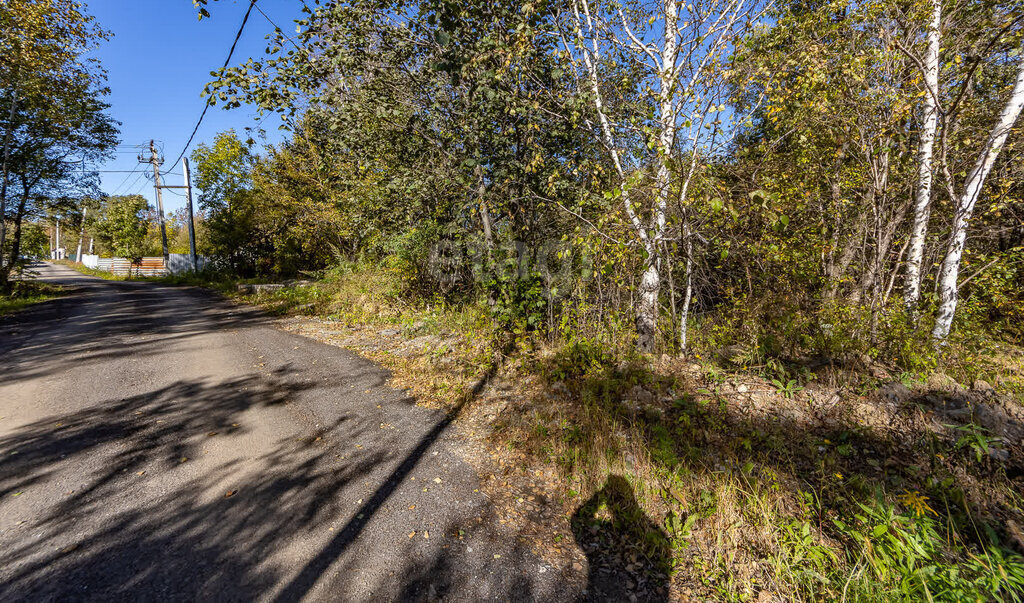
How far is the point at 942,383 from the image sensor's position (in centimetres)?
375

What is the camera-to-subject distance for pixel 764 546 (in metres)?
2.60

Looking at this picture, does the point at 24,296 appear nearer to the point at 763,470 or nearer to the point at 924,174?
the point at 763,470

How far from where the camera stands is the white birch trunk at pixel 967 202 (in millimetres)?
3969

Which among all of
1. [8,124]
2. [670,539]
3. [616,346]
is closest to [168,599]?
[670,539]

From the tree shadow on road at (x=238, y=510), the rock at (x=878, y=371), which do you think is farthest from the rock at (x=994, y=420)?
the tree shadow on road at (x=238, y=510)

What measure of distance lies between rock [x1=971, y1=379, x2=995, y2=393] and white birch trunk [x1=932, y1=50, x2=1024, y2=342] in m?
0.50

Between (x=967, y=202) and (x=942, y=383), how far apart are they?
2.17m

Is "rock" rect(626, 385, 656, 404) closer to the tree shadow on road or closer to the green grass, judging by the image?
the tree shadow on road

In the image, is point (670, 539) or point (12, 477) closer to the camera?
point (670, 539)

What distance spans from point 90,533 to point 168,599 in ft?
3.67

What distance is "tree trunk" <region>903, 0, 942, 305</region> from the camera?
449 centimetres

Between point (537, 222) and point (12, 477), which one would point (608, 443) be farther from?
point (12, 477)

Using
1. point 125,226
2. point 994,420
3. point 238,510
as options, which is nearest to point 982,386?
point 994,420

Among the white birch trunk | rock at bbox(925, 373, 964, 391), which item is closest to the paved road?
rock at bbox(925, 373, 964, 391)
